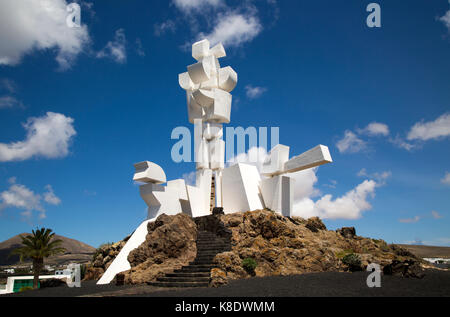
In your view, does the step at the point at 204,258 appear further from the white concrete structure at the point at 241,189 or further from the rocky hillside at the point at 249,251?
the white concrete structure at the point at 241,189

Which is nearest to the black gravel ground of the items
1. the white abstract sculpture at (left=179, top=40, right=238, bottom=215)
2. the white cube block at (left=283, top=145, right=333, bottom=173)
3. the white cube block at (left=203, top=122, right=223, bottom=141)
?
the white cube block at (left=283, top=145, right=333, bottom=173)

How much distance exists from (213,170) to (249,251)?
339 inches

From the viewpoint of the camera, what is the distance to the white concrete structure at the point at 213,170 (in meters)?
18.6

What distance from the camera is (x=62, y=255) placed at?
231ft

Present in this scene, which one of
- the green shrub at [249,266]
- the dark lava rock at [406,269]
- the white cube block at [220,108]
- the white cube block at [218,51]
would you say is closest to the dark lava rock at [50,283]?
the green shrub at [249,266]

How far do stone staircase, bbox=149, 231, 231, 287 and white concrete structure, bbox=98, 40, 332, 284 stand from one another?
333cm

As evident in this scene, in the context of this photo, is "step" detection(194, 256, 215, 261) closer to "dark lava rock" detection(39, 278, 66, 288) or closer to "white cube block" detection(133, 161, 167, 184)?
"white cube block" detection(133, 161, 167, 184)

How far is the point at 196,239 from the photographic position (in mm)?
16625

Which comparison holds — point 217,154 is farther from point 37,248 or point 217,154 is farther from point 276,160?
point 37,248

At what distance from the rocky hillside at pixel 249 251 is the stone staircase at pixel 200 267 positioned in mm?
330

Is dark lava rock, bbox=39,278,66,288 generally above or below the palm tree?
below

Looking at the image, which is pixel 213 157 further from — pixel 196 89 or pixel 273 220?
pixel 273 220

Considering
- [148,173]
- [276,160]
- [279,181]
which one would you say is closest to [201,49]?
[276,160]

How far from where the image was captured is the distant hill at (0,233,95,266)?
221ft
